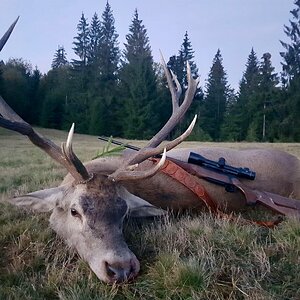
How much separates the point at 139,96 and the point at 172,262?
131 feet

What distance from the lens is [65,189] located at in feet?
14.4

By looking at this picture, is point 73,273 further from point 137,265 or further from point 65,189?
point 65,189

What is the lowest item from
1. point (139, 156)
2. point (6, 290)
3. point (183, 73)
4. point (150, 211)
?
point (6, 290)

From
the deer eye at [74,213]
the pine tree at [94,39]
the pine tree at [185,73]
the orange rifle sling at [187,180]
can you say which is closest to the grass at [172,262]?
the deer eye at [74,213]

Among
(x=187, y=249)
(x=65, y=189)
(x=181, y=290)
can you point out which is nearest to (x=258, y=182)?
(x=187, y=249)

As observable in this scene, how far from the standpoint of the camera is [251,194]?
4867 mm

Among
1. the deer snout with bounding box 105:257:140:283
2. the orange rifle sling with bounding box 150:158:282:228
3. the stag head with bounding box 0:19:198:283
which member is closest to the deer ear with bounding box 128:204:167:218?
the stag head with bounding box 0:19:198:283

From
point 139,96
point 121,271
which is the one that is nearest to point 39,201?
point 121,271

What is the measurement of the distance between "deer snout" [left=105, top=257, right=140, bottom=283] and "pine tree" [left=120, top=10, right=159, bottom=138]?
1469 inches

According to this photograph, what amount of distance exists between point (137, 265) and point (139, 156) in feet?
4.66

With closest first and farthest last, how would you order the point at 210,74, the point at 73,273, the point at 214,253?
the point at 73,273, the point at 214,253, the point at 210,74

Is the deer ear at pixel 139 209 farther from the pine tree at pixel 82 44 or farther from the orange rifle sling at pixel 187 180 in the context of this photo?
the pine tree at pixel 82 44

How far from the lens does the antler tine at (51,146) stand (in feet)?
12.8

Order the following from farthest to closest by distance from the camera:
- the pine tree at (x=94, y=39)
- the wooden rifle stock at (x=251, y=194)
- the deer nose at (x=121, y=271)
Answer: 1. the pine tree at (x=94, y=39)
2. the wooden rifle stock at (x=251, y=194)
3. the deer nose at (x=121, y=271)
